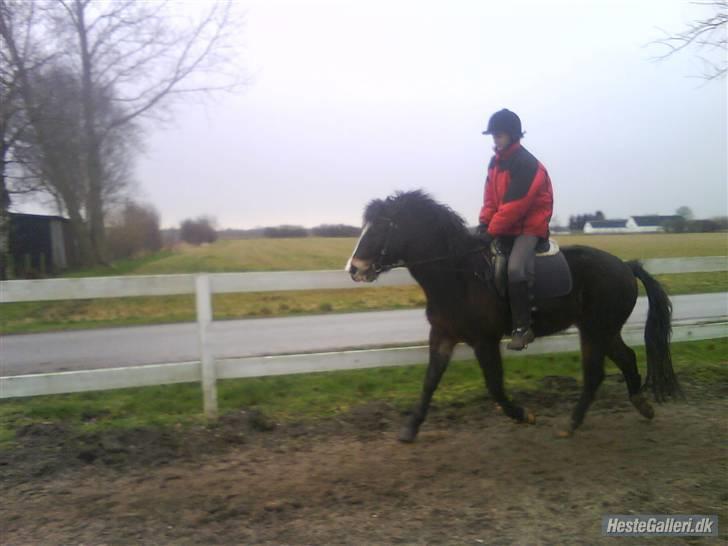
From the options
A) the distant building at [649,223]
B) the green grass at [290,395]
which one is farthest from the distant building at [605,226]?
the green grass at [290,395]

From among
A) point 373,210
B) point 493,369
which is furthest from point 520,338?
point 373,210

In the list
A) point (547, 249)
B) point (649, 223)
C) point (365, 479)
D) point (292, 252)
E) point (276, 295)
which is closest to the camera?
point (365, 479)

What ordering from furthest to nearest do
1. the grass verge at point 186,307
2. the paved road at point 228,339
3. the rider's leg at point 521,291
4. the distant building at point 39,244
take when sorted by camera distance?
the distant building at point 39,244
the grass verge at point 186,307
the paved road at point 228,339
the rider's leg at point 521,291

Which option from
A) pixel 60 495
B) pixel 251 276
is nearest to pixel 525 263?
pixel 251 276

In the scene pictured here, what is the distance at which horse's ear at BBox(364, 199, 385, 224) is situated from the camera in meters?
4.99

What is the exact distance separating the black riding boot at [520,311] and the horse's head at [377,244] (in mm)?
994

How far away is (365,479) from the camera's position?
4.32 m

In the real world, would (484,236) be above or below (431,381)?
above

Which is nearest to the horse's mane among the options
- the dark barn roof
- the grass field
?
the grass field

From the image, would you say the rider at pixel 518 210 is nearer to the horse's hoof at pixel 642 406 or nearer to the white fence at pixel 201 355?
the horse's hoof at pixel 642 406

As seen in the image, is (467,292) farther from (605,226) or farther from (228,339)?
(605,226)

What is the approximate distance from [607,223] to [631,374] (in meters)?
8.18

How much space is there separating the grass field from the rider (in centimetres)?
388

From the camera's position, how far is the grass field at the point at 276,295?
10.2 metres
